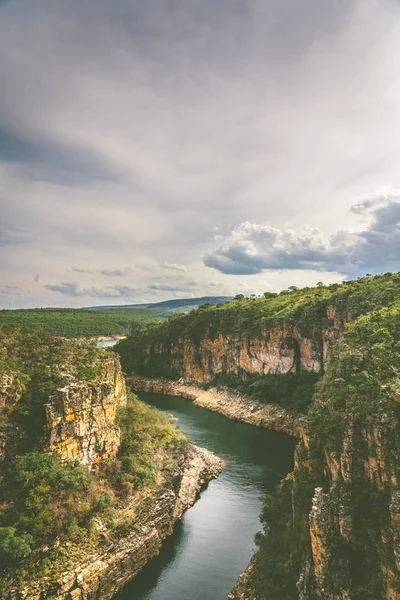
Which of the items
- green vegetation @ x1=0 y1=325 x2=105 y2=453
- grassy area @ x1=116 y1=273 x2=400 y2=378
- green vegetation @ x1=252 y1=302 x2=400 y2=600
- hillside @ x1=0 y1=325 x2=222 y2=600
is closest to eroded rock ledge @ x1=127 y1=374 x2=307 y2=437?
grassy area @ x1=116 y1=273 x2=400 y2=378

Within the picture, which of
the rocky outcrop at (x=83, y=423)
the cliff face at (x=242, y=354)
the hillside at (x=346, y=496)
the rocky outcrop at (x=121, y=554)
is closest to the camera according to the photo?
the hillside at (x=346, y=496)

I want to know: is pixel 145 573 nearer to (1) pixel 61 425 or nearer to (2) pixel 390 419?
(1) pixel 61 425

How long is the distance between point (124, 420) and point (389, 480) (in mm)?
20567

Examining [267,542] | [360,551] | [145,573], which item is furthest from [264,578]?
[145,573]

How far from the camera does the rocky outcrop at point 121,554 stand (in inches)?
688

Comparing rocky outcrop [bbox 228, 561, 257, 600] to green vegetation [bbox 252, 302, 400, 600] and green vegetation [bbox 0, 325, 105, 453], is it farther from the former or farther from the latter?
green vegetation [bbox 0, 325, 105, 453]

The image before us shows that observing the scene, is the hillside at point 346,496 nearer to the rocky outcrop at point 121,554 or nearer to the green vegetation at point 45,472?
the rocky outcrop at point 121,554

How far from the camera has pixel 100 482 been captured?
2364 centimetres

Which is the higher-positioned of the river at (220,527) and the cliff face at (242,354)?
the cliff face at (242,354)

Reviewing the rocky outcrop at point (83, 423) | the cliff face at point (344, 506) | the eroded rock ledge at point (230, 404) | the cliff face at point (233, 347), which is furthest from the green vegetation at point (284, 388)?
the rocky outcrop at point (83, 423)

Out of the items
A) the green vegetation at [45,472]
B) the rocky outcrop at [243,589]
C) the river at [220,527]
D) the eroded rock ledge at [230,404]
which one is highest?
the green vegetation at [45,472]

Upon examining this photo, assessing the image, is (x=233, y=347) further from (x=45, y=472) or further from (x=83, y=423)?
(x=45, y=472)

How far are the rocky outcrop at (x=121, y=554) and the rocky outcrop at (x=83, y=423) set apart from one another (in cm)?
394

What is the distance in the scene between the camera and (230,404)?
2100 inches
